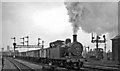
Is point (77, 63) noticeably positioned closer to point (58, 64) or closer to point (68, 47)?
point (68, 47)

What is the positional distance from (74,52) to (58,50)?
2.55m

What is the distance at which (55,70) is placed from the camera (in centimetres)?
2184

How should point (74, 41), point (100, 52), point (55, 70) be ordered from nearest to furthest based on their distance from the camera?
1. point (55, 70)
2. point (74, 41)
3. point (100, 52)

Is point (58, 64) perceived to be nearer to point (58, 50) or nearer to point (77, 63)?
point (58, 50)

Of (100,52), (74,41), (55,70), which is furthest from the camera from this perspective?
(100,52)

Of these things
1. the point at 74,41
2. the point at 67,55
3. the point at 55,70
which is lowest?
the point at 55,70

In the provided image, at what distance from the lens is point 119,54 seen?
47.3 metres

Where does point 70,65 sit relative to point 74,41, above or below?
below

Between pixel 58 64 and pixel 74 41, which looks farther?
pixel 58 64

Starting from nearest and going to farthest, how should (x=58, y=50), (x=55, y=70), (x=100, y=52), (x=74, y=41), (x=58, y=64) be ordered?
1. (x=55, y=70)
2. (x=74, y=41)
3. (x=58, y=50)
4. (x=58, y=64)
5. (x=100, y=52)

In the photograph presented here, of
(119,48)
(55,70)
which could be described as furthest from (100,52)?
(55,70)

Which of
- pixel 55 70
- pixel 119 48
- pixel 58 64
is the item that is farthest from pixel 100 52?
pixel 55 70

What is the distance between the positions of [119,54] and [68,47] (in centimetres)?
2685

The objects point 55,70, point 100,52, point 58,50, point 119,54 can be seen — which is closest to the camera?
point 55,70
